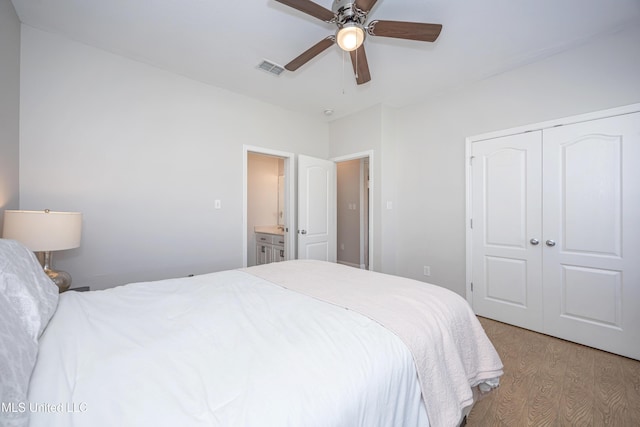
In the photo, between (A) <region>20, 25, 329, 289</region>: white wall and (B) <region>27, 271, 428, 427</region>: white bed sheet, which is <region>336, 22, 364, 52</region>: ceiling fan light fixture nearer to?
(B) <region>27, 271, 428, 427</region>: white bed sheet

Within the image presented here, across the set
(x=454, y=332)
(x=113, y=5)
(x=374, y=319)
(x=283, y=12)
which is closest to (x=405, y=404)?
(x=374, y=319)

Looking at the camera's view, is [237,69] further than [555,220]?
Yes

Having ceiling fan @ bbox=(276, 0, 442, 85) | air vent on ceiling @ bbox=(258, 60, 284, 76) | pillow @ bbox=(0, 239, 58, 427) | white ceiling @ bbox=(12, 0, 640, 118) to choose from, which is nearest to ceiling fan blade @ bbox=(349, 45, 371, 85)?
ceiling fan @ bbox=(276, 0, 442, 85)

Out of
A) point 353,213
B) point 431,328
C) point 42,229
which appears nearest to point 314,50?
point 431,328

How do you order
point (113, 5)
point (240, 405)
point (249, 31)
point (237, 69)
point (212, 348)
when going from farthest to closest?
point (237, 69) → point (249, 31) → point (113, 5) → point (212, 348) → point (240, 405)

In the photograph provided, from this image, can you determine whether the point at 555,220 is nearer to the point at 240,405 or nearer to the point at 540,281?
the point at 540,281

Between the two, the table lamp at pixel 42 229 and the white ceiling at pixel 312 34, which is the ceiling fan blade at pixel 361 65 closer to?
the white ceiling at pixel 312 34

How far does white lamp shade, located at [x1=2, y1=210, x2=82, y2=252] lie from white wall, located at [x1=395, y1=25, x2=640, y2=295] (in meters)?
3.40

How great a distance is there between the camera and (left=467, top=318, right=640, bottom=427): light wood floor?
151 cm

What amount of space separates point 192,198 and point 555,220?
367cm

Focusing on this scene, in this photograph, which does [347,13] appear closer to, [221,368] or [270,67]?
[270,67]

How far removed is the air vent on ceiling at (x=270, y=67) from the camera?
259cm

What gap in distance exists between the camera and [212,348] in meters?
0.89

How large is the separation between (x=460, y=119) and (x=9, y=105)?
13.3 feet
